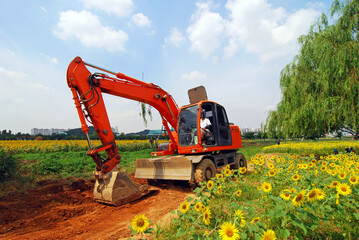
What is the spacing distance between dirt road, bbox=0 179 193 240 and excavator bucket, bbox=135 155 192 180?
0.45m

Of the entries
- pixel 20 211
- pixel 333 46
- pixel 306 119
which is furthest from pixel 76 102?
pixel 333 46

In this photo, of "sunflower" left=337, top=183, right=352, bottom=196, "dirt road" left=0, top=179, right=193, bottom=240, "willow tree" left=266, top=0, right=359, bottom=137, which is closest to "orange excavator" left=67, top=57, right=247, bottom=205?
"dirt road" left=0, top=179, right=193, bottom=240

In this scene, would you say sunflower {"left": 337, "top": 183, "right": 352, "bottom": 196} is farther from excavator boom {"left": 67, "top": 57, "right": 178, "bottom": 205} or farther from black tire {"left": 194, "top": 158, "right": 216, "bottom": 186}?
excavator boom {"left": 67, "top": 57, "right": 178, "bottom": 205}

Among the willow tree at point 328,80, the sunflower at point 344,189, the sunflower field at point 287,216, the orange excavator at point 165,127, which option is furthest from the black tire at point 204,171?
the willow tree at point 328,80

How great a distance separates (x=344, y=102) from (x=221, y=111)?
26.7 feet

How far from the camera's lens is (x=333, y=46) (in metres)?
11.5

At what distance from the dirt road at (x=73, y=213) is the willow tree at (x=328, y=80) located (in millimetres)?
9859

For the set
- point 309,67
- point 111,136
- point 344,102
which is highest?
point 309,67

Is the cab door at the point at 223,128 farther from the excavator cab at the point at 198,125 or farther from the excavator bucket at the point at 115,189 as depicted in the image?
the excavator bucket at the point at 115,189

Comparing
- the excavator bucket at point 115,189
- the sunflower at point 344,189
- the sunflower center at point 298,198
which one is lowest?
the excavator bucket at point 115,189

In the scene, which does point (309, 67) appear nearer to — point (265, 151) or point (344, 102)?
point (344, 102)

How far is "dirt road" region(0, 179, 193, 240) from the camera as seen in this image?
3402 millimetres

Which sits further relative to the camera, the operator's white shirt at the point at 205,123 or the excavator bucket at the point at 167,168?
the operator's white shirt at the point at 205,123

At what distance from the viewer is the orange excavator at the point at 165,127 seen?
15.3 feet
